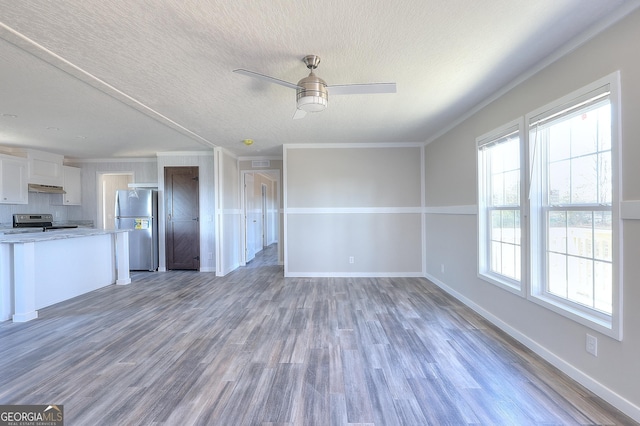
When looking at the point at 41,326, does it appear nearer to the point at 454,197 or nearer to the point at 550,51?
the point at 454,197

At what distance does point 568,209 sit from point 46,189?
26.6 ft

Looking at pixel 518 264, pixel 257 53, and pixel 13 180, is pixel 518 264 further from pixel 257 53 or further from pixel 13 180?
pixel 13 180

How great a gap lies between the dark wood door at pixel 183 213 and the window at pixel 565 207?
525 cm

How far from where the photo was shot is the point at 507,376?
189 cm

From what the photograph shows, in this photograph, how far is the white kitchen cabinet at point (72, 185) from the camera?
18.5 ft

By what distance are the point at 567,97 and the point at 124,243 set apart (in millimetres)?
5949

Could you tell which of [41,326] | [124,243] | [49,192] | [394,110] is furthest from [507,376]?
[49,192]

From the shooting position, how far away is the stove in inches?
196

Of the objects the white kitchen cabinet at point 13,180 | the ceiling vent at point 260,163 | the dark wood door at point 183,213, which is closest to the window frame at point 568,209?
the ceiling vent at point 260,163

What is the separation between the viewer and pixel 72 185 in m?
5.76

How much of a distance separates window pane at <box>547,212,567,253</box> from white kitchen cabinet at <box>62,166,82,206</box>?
825cm

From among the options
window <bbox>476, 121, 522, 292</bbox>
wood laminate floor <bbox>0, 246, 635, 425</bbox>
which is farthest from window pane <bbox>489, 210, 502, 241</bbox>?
wood laminate floor <bbox>0, 246, 635, 425</bbox>

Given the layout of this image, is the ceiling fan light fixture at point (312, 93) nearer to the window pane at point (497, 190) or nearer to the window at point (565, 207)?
the window at point (565, 207)

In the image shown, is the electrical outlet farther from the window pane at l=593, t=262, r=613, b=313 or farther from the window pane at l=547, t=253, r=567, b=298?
the window pane at l=547, t=253, r=567, b=298
